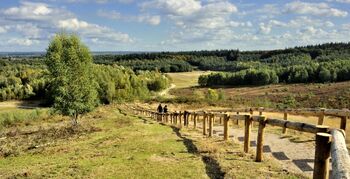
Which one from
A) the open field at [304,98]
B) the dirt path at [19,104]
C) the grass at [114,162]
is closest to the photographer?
the grass at [114,162]

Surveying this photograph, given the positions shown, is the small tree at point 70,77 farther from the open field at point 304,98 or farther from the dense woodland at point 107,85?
the dense woodland at point 107,85

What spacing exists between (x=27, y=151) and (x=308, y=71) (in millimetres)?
121158

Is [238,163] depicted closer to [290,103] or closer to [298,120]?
[298,120]

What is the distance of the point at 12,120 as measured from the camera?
45125 mm

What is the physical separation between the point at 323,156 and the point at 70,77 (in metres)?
23.9

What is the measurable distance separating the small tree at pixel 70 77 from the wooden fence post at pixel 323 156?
76.2 ft

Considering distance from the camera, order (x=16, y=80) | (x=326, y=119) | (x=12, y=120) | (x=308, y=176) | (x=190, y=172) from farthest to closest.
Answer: (x=16, y=80) → (x=12, y=120) → (x=326, y=119) → (x=190, y=172) → (x=308, y=176)

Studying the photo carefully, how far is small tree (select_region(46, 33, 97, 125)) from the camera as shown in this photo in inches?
1084

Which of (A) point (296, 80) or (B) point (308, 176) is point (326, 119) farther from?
(A) point (296, 80)

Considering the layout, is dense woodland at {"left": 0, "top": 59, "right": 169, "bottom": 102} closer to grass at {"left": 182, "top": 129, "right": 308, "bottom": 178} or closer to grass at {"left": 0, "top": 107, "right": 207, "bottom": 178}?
grass at {"left": 0, "top": 107, "right": 207, "bottom": 178}

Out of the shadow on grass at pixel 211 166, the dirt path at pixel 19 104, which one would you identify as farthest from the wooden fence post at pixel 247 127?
the dirt path at pixel 19 104

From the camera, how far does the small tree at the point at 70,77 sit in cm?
2753

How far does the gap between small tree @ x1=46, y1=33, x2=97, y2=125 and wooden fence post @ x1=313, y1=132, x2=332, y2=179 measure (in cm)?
2324

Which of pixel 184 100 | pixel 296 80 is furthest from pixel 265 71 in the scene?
pixel 184 100
